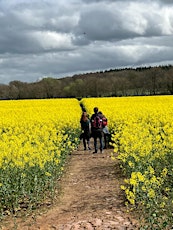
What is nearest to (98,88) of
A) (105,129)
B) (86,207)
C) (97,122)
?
(105,129)

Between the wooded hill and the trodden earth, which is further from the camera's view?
the wooded hill

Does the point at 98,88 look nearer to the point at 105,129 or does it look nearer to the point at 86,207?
the point at 105,129

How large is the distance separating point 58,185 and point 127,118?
8.72 m

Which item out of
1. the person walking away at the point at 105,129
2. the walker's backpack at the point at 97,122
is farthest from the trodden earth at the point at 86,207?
the person walking away at the point at 105,129

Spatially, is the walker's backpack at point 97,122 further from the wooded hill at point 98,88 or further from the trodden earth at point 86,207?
the wooded hill at point 98,88

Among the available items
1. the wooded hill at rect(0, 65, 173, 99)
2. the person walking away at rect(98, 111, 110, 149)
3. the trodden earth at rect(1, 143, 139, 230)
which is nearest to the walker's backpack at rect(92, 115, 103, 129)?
the person walking away at rect(98, 111, 110, 149)

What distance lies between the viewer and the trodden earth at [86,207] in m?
6.73

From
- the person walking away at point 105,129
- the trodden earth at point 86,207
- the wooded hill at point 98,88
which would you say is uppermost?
the wooded hill at point 98,88

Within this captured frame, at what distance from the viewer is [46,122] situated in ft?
58.7

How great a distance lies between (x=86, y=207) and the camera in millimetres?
7680

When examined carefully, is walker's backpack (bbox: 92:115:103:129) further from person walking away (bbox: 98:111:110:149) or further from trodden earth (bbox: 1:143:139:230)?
trodden earth (bbox: 1:143:139:230)

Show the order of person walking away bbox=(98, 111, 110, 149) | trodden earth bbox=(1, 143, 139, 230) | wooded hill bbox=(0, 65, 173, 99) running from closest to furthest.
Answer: trodden earth bbox=(1, 143, 139, 230), person walking away bbox=(98, 111, 110, 149), wooded hill bbox=(0, 65, 173, 99)

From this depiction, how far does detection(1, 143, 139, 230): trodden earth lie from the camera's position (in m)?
6.73

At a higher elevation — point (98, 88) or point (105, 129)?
point (98, 88)
